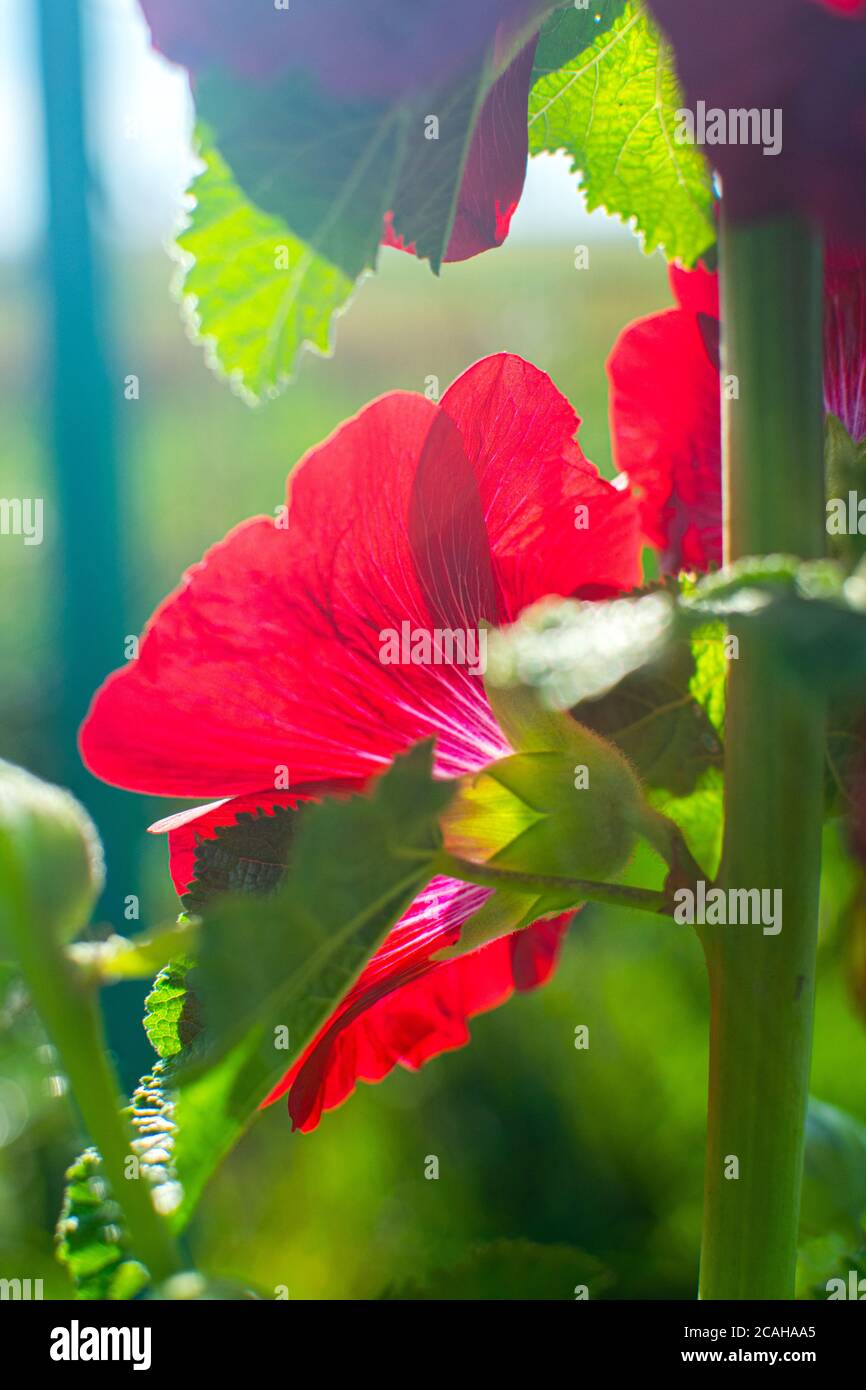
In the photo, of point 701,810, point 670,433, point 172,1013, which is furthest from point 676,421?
point 172,1013

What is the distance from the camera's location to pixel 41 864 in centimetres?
16

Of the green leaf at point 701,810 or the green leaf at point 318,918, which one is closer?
the green leaf at point 318,918

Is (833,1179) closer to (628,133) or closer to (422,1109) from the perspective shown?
(628,133)

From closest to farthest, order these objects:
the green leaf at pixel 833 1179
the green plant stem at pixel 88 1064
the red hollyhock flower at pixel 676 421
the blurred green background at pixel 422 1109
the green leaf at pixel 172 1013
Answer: the green plant stem at pixel 88 1064 → the green leaf at pixel 172 1013 → the red hollyhock flower at pixel 676 421 → the green leaf at pixel 833 1179 → the blurred green background at pixel 422 1109

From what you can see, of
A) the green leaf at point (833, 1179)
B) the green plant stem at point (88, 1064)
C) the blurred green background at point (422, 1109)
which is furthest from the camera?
the blurred green background at point (422, 1109)

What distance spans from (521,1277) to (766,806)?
124mm

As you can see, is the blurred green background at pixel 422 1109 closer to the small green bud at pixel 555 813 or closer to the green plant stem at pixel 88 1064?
the small green bud at pixel 555 813

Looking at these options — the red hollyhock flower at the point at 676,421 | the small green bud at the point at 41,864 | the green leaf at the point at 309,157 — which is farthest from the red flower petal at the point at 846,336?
the small green bud at the point at 41,864

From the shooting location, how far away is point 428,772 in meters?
0.21

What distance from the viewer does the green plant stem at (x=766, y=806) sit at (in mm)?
258

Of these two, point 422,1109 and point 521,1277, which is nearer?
point 521,1277

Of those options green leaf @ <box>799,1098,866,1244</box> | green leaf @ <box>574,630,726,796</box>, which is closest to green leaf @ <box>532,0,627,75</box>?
green leaf @ <box>574,630,726,796</box>

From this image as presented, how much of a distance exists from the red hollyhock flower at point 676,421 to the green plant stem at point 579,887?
0.13 m
